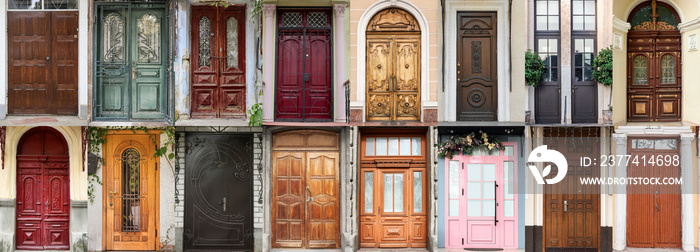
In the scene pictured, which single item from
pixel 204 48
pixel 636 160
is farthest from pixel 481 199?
pixel 204 48

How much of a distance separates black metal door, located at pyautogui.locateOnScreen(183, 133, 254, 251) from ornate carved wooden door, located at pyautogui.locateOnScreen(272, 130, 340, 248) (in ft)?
1.66

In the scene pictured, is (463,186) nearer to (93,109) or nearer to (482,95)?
(482,95)

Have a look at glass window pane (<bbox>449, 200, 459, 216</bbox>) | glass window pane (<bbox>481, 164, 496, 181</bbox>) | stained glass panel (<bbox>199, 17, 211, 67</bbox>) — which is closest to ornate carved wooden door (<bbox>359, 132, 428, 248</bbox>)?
glass window pane (<bbox>449, 200, 459, 216</bbox>)

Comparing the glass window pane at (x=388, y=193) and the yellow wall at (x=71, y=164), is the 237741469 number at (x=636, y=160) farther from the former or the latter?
the yellow wall at (x=71, y=164)

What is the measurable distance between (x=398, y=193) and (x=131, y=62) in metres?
5.10

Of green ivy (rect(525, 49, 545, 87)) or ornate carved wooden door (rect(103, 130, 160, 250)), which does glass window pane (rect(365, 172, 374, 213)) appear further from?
ornate carved wooden door (rect(103, 130, 160, 250))

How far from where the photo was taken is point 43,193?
1056 centimetres

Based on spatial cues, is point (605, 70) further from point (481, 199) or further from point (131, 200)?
point (131, 200)

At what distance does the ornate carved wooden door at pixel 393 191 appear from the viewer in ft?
34.0

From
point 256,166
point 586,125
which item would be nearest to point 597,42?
point 586,125

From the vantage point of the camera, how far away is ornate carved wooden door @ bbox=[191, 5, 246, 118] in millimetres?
10297

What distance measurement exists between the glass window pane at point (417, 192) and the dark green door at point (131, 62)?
4483 mm

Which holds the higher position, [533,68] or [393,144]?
[533,68]

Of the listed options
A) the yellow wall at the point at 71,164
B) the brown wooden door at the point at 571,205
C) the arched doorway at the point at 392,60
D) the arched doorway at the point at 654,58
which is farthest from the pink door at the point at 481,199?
the yellow wall at the point at 71,164
